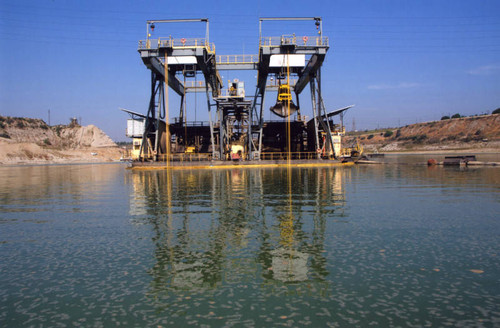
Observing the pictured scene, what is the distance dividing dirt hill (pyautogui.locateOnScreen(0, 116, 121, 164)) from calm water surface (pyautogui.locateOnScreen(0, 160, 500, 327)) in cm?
9198

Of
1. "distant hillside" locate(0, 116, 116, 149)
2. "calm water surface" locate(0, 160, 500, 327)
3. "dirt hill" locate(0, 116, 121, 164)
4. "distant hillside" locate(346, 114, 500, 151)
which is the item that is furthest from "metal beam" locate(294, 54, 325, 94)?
"distant hillside" locate(0, 116, 116, 149)

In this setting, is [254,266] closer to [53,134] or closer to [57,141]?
[57,141]

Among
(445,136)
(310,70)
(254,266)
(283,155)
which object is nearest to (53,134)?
(283,155)

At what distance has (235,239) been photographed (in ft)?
28.7

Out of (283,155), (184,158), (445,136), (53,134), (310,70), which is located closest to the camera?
(310,70)

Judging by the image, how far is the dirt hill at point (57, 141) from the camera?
94.6m

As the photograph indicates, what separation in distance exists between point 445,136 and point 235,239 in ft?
446

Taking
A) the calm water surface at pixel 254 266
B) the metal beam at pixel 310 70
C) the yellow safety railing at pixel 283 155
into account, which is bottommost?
the calm water surface at pixel 254 266

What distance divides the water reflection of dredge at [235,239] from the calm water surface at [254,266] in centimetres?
4

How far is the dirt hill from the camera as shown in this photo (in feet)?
310

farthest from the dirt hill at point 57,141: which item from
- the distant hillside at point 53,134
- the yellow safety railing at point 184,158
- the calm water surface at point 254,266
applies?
the calm water surface at point 254,266

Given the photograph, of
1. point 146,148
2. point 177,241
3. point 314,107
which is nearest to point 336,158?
point 314,107

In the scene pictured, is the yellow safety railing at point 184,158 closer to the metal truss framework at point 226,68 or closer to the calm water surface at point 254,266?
the metal truss framework at point 226,68

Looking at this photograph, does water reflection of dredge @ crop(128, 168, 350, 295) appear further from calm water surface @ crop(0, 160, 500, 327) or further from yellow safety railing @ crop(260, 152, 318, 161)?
yellow safety railing @ crop(260, 152, 318, 161)
